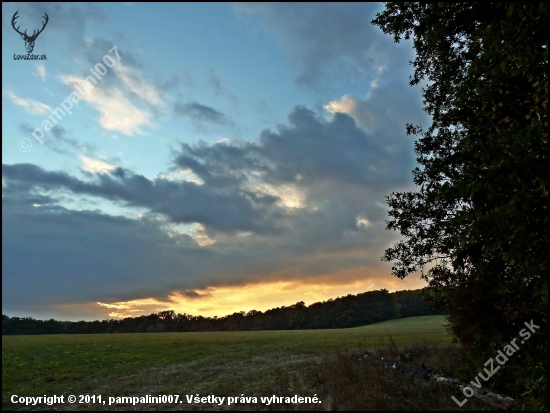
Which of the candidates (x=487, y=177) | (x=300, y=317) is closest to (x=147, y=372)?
(x=487, y=177)

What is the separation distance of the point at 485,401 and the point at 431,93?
1691 cm

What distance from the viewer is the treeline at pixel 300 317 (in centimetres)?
11169

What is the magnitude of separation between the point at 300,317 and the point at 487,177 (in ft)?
370

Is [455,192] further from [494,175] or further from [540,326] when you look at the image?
[540,326]

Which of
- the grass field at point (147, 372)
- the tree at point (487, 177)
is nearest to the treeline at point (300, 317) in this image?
the grass field at point (147, 372)

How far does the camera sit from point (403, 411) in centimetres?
1362

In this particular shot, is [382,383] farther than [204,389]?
No

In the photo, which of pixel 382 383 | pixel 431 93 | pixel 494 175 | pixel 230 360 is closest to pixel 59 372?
pixel 230 360

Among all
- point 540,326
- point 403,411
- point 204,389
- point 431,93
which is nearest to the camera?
point 403,411

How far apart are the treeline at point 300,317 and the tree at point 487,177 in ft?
326

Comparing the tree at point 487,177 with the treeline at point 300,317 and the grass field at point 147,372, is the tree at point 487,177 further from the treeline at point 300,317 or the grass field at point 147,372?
the treeline at point 300,317

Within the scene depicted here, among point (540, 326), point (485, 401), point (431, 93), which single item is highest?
point (431, 93)

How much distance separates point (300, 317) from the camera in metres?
118

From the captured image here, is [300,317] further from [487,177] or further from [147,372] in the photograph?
[487,177]
